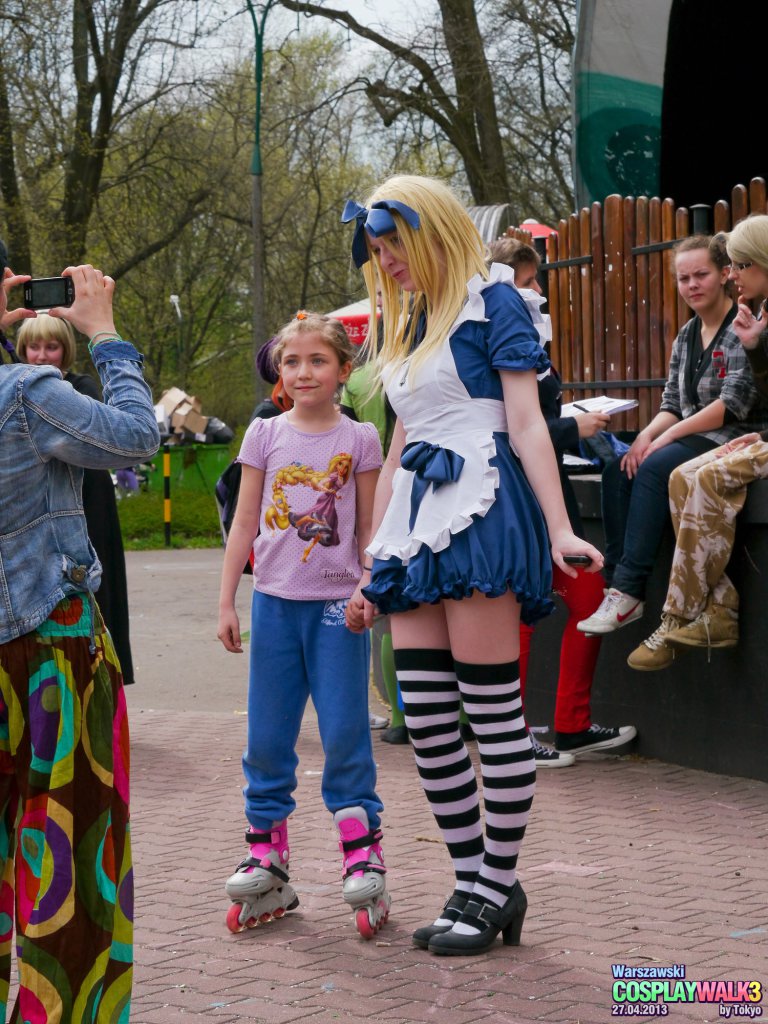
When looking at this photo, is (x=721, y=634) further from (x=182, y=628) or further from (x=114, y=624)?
(x=182, y=628)

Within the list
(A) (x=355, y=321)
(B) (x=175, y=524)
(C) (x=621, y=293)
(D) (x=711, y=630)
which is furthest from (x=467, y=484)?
(B) (x=175, y=524)

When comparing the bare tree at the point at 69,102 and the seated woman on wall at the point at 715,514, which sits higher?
the bare tree at the point at 69,102

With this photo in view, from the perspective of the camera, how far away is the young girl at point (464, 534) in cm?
361

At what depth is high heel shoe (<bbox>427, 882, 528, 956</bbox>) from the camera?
362 centimetres

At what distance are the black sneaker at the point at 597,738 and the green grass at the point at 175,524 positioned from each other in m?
13.1

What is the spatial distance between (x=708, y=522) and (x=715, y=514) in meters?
0.04

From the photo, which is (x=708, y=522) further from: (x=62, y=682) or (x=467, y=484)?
(x=62, y=682)

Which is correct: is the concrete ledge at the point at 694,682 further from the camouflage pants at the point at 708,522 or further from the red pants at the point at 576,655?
the red pants at the point at 576,655

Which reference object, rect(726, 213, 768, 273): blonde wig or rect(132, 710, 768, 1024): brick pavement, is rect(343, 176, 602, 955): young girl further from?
rect(726, 213, 768, 273): blonde wig

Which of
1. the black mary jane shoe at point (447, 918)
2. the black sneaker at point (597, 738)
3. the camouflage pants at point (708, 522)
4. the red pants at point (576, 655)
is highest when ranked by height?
the camouflage pants at point (708, 522)

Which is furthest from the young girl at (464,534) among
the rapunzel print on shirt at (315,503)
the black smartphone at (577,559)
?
the rapunzel print on shirt at (315,503)

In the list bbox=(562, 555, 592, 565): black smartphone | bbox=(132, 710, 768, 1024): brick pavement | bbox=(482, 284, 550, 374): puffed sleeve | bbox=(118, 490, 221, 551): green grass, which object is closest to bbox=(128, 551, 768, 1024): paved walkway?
bbox=(132, 710, 768, 1024): brick pavement

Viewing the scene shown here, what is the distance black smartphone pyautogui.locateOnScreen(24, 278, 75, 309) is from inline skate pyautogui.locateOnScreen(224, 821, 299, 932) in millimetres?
1846

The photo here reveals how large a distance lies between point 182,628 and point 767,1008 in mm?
8283
